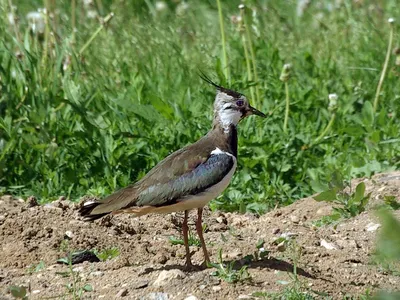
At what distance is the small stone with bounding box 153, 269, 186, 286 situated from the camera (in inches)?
184

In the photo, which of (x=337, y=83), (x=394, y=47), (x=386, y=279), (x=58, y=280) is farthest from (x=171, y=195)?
(x=394, y=47)

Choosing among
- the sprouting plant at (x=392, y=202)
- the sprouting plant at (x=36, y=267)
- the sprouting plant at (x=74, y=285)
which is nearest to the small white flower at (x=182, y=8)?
the sprouting plant at (x=392, y=202)

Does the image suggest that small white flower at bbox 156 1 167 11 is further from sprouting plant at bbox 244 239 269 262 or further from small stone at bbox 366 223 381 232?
sprouting plant at bbox 244 239 269 262

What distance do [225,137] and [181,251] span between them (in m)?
0.73

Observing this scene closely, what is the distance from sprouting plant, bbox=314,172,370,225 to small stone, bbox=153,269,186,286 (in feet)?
5.13

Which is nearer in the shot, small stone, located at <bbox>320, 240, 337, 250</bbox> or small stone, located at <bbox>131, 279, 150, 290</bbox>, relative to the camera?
small stone, located at <bbox>131, 279, 150, 290</bbox>

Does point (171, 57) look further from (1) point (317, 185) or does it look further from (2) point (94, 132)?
(1) point (317, 185)

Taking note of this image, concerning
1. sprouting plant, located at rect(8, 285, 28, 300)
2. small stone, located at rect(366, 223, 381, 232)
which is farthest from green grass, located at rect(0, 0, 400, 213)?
sprouting plant, located at rect(8, 285, 28, 300)

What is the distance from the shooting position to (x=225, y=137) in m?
5.61

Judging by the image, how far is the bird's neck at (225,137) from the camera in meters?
5.53

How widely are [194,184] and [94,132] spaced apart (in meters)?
2.14

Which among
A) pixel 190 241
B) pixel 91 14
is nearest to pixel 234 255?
pixel 190 241

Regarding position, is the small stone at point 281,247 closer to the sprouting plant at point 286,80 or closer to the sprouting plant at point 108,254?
the sprouting plant at point 108,254

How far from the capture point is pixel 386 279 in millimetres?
4934
